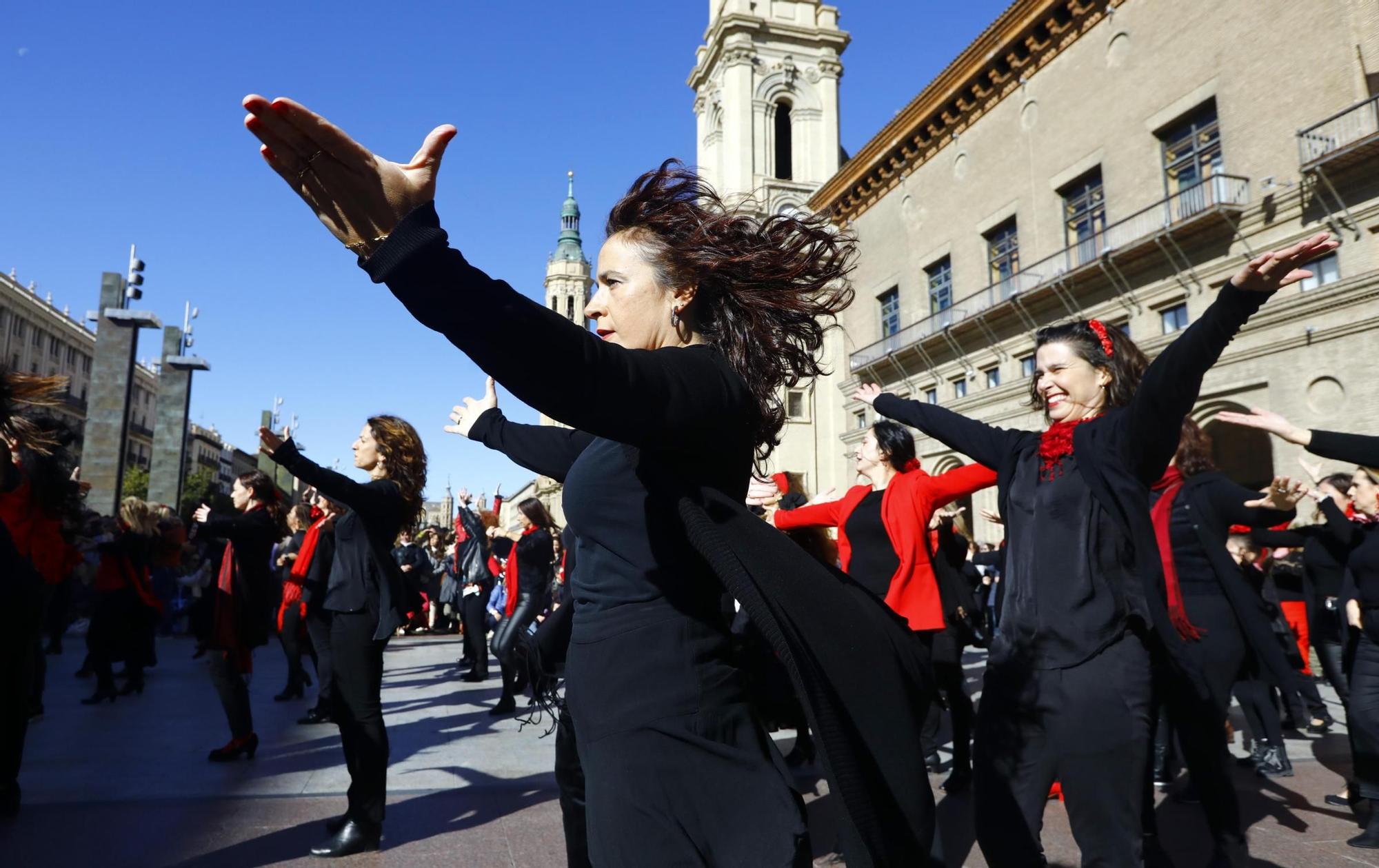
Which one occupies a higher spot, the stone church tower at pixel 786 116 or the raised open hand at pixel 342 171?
the stone church tower at pixel 786 116

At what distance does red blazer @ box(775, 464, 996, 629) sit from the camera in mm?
5309

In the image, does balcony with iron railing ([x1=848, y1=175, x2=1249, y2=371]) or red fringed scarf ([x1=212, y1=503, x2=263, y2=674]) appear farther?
balcony with iron railing ([x1=848, y1=175, x2=1249, y2=371])

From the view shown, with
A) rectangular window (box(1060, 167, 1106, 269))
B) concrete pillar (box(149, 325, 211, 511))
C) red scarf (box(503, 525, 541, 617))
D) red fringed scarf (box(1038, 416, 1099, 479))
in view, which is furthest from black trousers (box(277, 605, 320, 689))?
rectangular window (box(1060, 167, 1106, 269))

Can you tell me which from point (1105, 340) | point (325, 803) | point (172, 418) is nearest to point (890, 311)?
point (172, 418)

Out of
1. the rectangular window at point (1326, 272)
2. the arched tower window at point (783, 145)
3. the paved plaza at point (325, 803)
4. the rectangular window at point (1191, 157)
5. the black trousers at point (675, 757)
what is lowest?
the paved plaza at point (325, 803)

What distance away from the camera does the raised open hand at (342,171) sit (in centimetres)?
115

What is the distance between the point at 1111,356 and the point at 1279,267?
0.90m

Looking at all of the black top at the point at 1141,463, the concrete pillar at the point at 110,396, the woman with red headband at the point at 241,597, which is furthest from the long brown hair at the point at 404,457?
the concrete pillar at the point at 110,396

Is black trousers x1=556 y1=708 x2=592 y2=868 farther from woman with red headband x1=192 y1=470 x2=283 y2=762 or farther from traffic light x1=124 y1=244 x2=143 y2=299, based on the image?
traffic light x1=124 y1=244 x2=143 y2=299

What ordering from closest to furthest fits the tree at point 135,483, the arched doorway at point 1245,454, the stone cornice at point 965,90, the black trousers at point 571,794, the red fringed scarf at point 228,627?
the black trousers at point 571,794, the red fringed scarf at point 228,627, the arched doorway at point 1245,454, the stone cornice at point 965,90, the tree at point 135,483

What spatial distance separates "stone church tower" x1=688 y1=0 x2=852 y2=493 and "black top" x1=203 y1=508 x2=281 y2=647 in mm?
36902

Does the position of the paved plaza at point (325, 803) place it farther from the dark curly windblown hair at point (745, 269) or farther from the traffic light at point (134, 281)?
the traffic light at point (134, 281)

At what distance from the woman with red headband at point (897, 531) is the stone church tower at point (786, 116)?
3701 cm

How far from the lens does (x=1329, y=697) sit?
10016 millimetres
